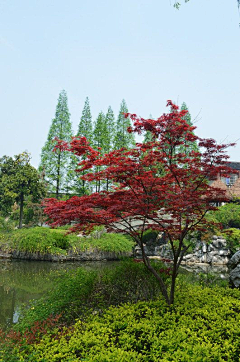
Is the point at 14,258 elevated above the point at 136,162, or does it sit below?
below

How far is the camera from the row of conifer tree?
22.8 metres

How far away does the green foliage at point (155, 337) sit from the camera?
3.03 metres

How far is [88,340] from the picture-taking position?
347 centimetres

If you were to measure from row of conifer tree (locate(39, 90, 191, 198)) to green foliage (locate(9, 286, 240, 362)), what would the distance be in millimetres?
18724

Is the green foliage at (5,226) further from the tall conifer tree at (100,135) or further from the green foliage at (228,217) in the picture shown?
the green foliage at (228,217)

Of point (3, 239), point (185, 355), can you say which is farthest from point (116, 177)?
point (3, 239)

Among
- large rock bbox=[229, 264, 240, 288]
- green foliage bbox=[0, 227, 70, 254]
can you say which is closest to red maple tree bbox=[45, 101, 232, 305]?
large rock bbox=[229, 264, 240, 288]

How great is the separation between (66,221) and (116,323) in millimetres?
1914

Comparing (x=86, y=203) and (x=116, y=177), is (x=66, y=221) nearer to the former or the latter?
(x=86, y=203)

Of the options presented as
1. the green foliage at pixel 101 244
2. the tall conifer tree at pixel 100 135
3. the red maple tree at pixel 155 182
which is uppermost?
the tall conifer tree at pixel 100 135

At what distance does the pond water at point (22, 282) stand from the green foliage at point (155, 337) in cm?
271

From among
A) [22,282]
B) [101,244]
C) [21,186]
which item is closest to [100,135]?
[21,186]

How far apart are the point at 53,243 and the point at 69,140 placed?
1203cm

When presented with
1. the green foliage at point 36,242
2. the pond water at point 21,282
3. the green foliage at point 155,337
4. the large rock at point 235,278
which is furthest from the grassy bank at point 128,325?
the green foliage at point 36,242
